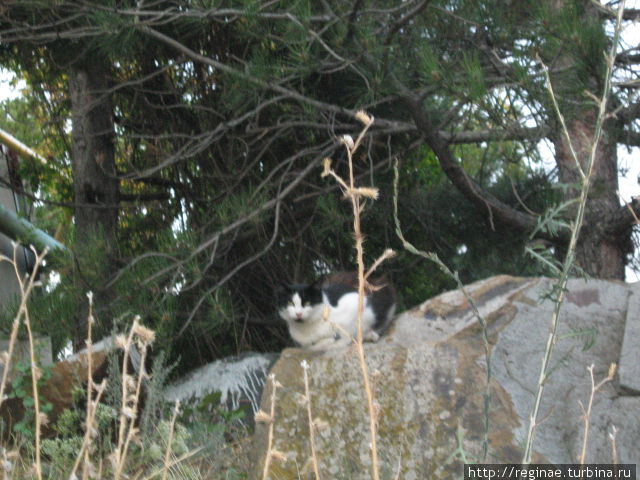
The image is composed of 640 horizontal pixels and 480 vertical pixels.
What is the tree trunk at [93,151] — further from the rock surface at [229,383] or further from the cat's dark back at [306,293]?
the cat's dark back at [306,293]

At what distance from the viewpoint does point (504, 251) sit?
552cm

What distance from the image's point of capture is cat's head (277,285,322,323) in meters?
4.63

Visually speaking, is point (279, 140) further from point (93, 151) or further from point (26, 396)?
point (26, 396)

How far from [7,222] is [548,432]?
3490 millimetres

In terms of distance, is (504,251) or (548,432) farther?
(504,251)

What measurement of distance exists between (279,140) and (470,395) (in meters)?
2.54

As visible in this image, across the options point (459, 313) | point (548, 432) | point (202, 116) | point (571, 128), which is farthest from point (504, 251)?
point (548, 432)

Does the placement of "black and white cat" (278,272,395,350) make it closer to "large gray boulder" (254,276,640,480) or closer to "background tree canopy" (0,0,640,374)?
"background tree canopy" (0,0,640,374)

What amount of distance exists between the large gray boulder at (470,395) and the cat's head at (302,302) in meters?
0.74

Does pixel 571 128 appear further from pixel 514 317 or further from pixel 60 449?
pixel 60 449

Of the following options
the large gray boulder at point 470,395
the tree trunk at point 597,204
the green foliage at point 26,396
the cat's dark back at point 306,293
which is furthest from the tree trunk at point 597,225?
the green foliage at point 26,396

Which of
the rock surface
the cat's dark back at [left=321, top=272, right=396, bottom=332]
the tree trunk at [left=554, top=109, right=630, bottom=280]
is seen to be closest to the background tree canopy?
the tree trunk at [left=554, top=109, right=630, bottom=280]

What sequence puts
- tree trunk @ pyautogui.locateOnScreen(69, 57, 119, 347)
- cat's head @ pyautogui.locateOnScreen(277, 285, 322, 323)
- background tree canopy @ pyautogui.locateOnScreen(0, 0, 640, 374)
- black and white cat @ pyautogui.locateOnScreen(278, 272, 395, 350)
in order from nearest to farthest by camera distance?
→ background tree canopy @ pyautogui.locateOnScreen(0, 0, 640, 374) → black and white cat @ pyautogui.locateOnScreen(278, 272, 395, 350) → cat's head @ pyautogui.locateOnScreen(277, 285, 322, 323) → tree trunk @ pyautogui.locateOnScreen(69, 57, 119, 347)

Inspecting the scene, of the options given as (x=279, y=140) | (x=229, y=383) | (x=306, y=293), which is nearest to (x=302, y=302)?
(x=306, y=293)
